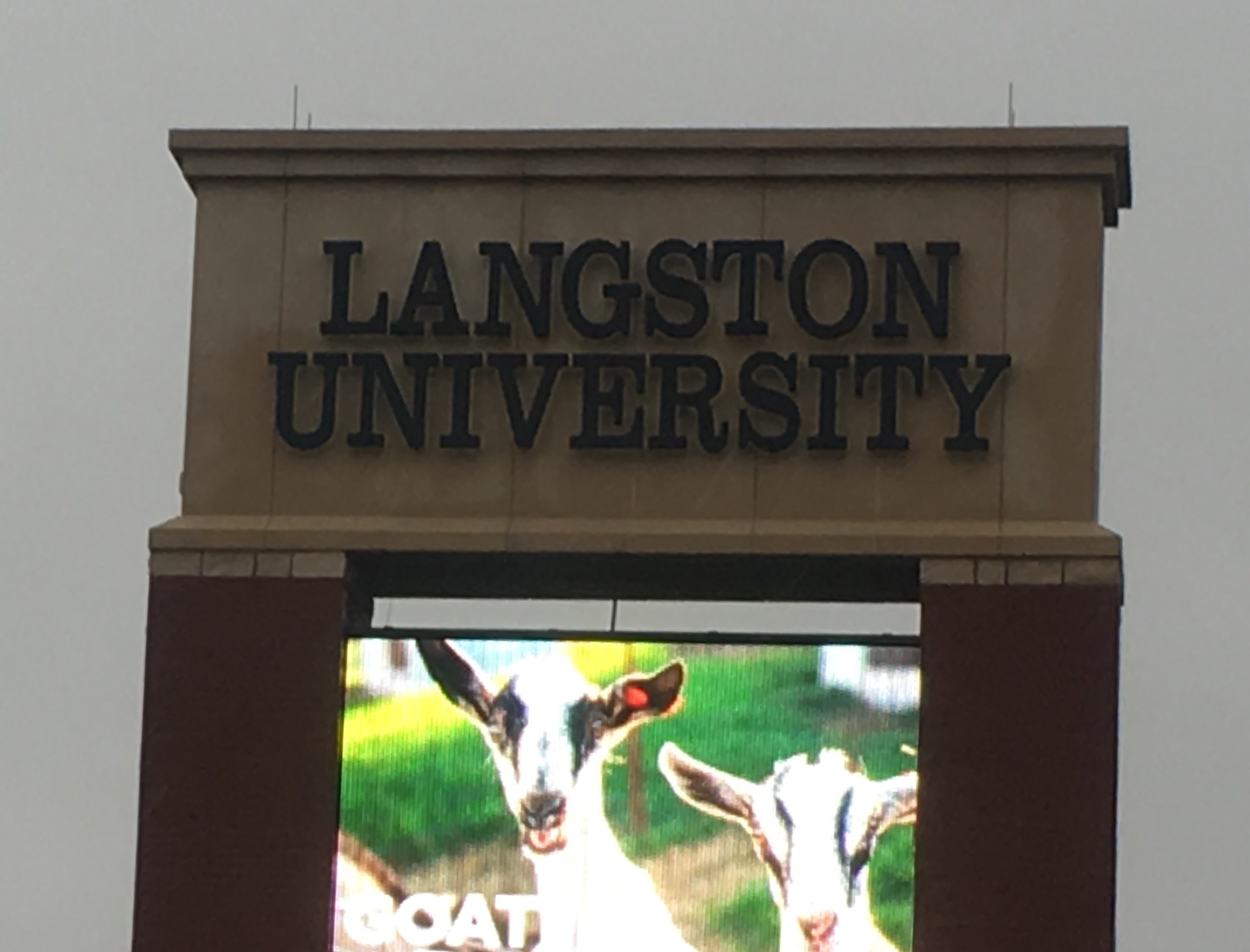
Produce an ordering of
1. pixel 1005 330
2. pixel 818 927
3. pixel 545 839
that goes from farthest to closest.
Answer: pixel 1005 330 < pixel 545 839 < pixel 818 927

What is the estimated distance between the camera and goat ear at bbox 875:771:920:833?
154ft

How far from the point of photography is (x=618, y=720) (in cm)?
4747

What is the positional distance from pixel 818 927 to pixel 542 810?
9.33 feet

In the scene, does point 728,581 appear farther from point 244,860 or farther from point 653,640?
point 244,860

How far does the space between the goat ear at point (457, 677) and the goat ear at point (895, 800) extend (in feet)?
12.6

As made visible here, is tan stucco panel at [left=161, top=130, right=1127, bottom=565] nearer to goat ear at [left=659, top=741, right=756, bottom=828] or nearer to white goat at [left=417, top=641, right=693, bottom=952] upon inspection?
white goat at [left=417, top=641, right=693, bottom=952]

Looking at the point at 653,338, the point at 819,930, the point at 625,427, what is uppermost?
the point at 653,338

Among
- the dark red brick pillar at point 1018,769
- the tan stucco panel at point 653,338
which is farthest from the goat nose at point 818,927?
the tan stucco panel at point 653,338

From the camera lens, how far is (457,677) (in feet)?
157

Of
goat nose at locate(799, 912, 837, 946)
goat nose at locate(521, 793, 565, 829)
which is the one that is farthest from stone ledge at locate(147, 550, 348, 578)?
goat nose at locate(799, 912, 837, 946)

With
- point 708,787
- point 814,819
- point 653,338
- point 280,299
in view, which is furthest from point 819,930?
point 280,299

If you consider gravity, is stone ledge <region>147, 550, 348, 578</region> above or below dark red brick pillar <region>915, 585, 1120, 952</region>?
above

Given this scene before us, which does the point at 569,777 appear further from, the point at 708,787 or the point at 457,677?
the point at 457,677

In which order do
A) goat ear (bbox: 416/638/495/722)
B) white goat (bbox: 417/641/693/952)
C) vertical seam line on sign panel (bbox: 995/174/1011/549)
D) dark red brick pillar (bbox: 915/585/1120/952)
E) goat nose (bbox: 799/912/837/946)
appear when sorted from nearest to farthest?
dark red brick pillar (bbox: 915/585/1120/952) → goat nose (bbox: 799/912/837/946) → white goat (bbox: 417/641/693/952) → vertical seam line on sign panel (bbox: 995/174/1011/549) → goat ear (bbox: 416/638/495/722)
